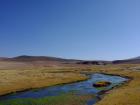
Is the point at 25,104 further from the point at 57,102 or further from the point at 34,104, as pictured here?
the point at 57,102

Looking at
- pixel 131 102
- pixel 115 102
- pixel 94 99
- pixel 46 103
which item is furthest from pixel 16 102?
pixel 131 102

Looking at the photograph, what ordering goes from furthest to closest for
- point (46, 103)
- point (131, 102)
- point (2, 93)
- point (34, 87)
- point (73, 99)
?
point (34, 87), point (2, 93), point (73, 99), point (46, 103), point (131, 102)

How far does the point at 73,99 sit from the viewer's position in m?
40.2

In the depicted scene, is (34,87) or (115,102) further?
(34,87)

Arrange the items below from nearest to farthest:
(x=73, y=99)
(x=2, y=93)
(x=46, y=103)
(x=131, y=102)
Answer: (x=131, y=102) → (x=46, y=103) → (x=73, y=99) → (x=2, y=93)

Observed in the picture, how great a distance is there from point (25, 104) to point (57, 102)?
5416mm

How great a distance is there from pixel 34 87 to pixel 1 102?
1828cm

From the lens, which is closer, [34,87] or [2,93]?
[2,93]

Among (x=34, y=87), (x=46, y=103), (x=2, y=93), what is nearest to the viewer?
(x=46, y=103)

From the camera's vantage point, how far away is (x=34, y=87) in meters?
57.6

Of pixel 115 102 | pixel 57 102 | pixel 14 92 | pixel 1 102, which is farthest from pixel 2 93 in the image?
pixel 115 102

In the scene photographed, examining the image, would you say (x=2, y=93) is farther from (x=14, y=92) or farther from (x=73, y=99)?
(x=73, y=99)

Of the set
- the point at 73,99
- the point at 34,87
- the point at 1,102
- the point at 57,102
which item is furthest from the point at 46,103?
the point at 34,87

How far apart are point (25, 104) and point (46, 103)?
3.51m
